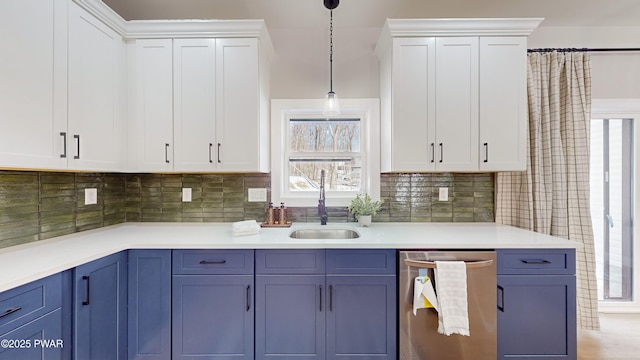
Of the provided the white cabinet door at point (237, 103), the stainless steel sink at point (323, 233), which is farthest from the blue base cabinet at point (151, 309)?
the stainless steel sink at point (323, 233)

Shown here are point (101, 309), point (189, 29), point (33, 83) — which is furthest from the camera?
point (189, 29)

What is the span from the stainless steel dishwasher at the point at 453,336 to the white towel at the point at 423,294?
27mm

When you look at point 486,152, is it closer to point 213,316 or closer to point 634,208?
point 634,208

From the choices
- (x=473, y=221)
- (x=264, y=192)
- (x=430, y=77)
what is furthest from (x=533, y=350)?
(x=264, y=192)

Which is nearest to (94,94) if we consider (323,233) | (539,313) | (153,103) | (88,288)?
(153,103)

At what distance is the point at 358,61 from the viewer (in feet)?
7.79

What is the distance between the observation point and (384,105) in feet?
7.25

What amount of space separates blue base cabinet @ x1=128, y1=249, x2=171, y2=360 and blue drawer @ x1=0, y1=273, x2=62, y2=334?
0.42 m

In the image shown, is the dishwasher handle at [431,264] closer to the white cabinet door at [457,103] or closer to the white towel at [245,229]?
the white cabinet door at [457,103]

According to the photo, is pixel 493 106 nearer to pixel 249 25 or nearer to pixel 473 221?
pixel 473 221

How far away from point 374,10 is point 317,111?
35.4 inches

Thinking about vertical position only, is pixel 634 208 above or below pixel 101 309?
above

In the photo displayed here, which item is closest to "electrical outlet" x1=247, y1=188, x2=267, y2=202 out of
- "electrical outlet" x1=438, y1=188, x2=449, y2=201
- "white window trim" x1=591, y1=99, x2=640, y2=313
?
"electrical outlet" x1=438, y1=188, x2=449, y2=201

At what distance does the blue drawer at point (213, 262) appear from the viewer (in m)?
1.66
